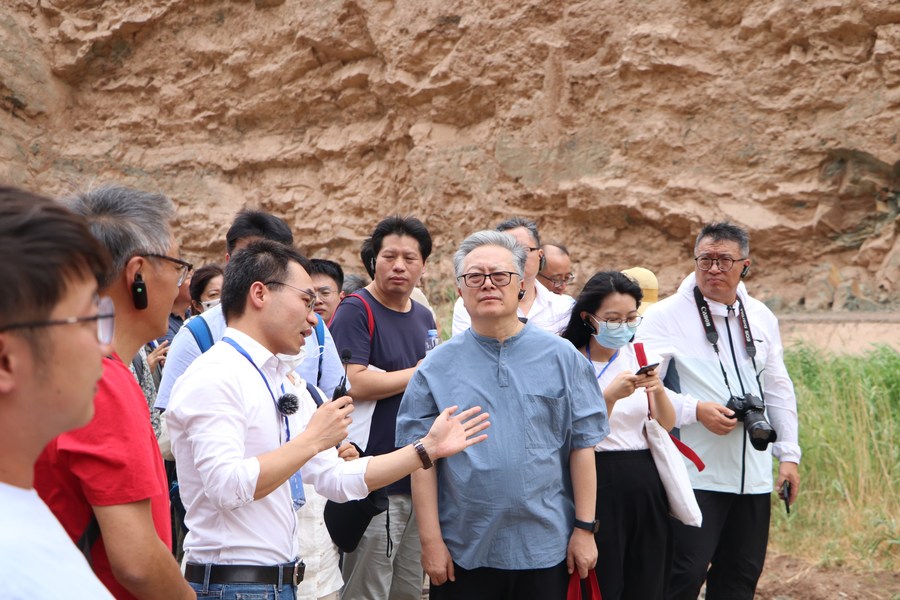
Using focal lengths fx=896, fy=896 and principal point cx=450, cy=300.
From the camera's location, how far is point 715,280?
4488 mm

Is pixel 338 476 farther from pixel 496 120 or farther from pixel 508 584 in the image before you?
pixel 496 120

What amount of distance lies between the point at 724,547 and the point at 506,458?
6.03 ft

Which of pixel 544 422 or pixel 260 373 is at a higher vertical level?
pixel 260 373

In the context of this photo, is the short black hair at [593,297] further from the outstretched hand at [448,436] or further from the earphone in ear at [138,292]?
the earphone in ear at [138,292]

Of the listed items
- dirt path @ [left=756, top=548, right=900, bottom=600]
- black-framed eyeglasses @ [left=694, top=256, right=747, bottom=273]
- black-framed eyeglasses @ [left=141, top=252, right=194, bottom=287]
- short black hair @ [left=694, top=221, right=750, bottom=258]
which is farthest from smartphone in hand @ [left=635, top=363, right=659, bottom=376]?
dirt path @ [left=756, top=548, right=900, bottom=600]

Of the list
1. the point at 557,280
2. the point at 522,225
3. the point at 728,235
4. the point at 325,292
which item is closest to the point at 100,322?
the point at 728,235

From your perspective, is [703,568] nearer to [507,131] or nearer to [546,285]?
[546,285]

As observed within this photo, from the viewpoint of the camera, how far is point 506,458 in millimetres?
3164

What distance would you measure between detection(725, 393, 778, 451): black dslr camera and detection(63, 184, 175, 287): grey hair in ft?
9.76

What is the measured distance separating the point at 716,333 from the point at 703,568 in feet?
3.71

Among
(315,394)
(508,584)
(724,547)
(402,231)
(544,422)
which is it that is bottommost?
(724,547)

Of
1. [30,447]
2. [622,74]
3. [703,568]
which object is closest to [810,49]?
[622,74]

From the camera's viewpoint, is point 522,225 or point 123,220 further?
point 522,225

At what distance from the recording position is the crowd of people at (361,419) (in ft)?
4.17
